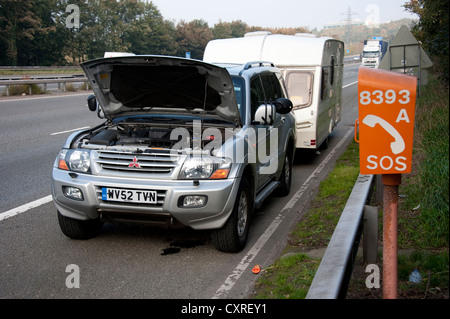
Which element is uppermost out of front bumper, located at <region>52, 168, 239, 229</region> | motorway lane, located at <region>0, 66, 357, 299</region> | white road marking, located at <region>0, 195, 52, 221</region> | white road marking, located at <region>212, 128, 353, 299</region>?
front bumper, located at <region>52, 168, 239, 229</region>

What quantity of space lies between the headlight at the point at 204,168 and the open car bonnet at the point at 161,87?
0.99 metres

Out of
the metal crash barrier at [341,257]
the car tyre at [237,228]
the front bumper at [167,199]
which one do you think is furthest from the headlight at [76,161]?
the metal crash barrier at [341,257]

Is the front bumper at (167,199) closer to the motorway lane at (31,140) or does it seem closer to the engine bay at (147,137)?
the engine bay at (147,137)

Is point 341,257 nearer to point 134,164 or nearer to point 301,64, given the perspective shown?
point 134,164

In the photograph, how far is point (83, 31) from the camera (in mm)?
69875

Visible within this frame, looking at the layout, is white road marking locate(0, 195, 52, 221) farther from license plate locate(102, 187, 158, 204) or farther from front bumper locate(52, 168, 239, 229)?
license plate locate(102, 187, 158, 204)

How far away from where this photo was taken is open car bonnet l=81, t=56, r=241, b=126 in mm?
5891

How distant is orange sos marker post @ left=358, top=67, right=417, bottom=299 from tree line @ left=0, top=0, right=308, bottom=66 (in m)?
60.0

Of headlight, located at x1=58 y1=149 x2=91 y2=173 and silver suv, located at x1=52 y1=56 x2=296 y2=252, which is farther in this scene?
headlight, located at x1=58 y1=149 x2=91 y2=173

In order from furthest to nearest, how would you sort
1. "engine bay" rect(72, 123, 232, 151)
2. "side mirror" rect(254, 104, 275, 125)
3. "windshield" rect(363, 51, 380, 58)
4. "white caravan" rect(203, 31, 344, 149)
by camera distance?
"windshield" rect(363, 51, 380, 58), "white caravan" rect(203, 31, 344, 149), "side mirror" rect(254, 104, 275, 125), "engine bay" rect(72, 123, 232, 151)

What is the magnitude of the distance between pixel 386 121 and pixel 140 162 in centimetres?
286

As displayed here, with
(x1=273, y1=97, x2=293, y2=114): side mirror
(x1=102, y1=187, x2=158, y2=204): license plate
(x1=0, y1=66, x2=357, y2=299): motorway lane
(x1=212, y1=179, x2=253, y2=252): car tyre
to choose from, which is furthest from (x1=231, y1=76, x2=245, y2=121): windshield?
(x1=102, y1=187, x2=158, y2=204): license plate

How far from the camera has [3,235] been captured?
5781 millimetres
